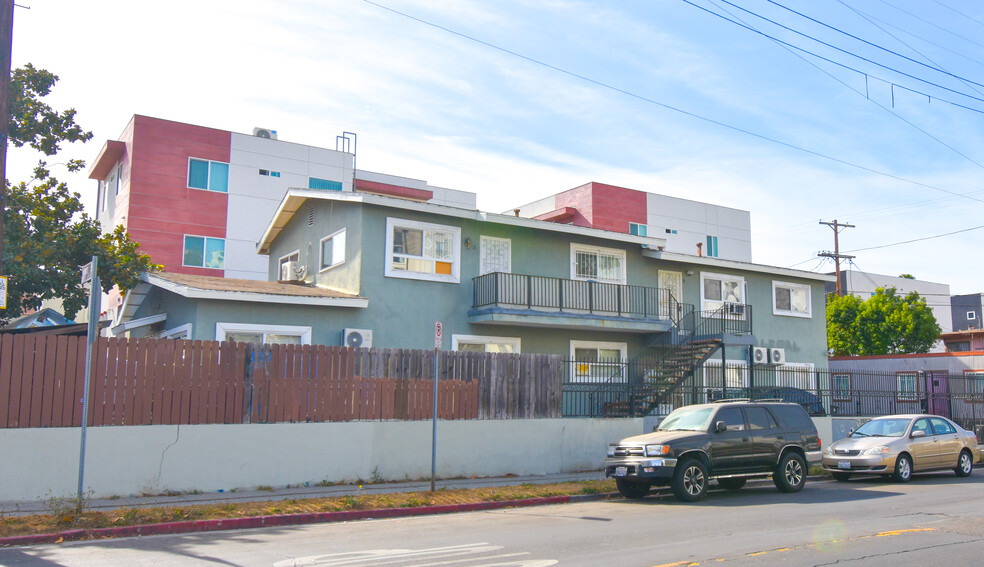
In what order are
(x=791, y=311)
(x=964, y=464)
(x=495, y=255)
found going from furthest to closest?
(x=791, y=311) → (x=495, y=255) → (x=964, y=464)

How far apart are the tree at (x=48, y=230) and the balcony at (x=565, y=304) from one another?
9719 millimetres

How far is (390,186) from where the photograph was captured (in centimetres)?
4369

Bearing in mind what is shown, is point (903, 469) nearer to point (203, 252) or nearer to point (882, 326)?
point (203, 252)

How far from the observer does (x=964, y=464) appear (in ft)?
58.1

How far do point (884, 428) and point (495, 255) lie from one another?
11.0 metres

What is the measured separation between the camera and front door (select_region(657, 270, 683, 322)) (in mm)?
26297

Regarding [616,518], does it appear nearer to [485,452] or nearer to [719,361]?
[485,452]

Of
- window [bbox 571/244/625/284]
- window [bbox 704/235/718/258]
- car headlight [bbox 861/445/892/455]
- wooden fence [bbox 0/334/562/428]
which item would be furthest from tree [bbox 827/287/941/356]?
wooden fence [bbox 0/334/562/428]

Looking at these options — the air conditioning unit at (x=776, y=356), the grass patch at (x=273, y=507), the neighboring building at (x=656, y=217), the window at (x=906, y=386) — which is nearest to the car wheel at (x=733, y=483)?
the grass patch at (x=273, y=507)

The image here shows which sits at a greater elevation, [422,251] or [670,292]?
[422,251]

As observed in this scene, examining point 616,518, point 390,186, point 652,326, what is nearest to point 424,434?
point 616,518

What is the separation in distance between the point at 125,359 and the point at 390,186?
31425 mm

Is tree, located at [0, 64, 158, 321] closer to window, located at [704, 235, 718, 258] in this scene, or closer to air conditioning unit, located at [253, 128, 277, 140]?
air conditioning unit, located at [253, 128, 277, 140]

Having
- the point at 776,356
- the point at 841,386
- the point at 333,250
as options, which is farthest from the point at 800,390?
the point at 333,250
